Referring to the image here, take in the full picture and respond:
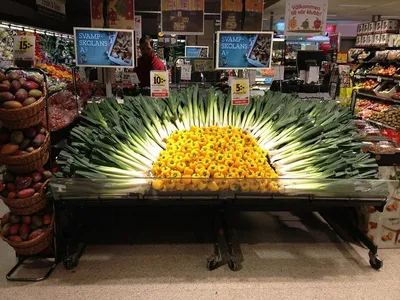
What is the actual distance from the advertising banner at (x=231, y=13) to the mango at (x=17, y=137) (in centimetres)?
321

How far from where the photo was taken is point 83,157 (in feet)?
9.16

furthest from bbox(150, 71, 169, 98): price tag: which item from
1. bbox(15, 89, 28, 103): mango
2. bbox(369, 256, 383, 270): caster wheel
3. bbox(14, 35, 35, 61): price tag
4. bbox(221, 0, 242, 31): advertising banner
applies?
bbox(369, 256, 383, 270): caster wheel

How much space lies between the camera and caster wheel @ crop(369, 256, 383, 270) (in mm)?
2771

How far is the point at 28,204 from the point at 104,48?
1.72 m

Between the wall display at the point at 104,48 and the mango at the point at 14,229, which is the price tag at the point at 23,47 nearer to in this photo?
the wall display at the point at 104,48

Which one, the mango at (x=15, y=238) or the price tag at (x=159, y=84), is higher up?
the price tag at (x=159, y=84)

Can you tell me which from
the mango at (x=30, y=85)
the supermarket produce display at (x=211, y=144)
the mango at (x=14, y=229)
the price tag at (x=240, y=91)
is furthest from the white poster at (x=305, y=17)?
the mango at (x=14, y=229)

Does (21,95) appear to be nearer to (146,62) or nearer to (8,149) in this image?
(8,149)

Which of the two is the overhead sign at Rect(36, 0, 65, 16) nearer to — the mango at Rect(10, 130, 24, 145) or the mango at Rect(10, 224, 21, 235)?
the mango at Rect(10, 130, 24, 145)

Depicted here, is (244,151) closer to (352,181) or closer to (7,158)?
(352,181)

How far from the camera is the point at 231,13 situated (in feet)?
16.0

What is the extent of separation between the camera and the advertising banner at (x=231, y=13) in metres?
4.85

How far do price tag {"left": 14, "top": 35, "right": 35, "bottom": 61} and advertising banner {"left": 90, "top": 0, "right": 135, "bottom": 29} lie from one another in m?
1.43

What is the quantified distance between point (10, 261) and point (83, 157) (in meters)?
1.00
